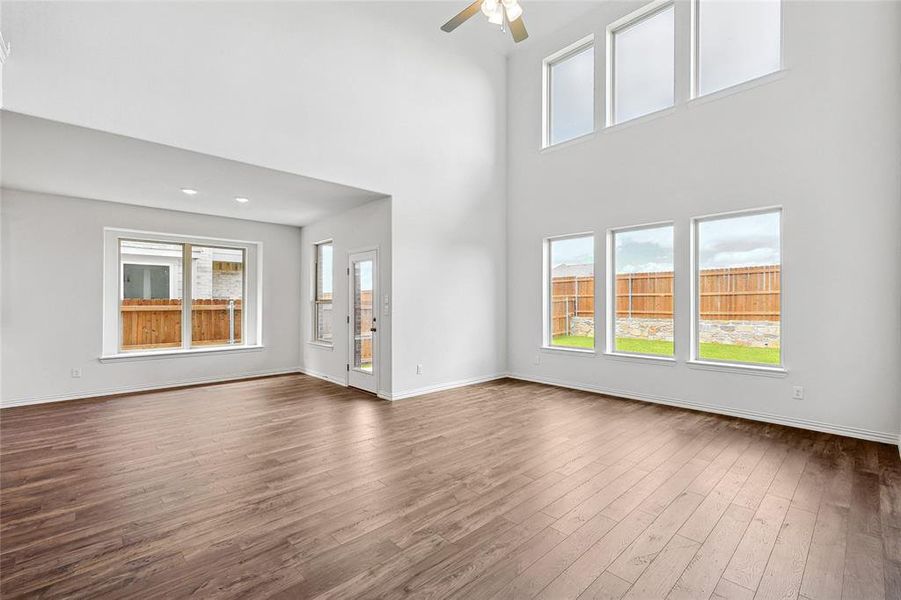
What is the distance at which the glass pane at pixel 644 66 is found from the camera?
17.1ft

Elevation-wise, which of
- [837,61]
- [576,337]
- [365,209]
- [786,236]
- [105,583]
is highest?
[837,61]

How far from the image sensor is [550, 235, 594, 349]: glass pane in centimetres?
591

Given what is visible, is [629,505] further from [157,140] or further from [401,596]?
[157,140]

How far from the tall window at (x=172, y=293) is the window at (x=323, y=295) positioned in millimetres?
1035

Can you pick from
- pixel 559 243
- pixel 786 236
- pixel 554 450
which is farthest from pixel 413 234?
pixel 786 236

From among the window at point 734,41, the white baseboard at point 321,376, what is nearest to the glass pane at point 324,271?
the white baseboard at point 321,376

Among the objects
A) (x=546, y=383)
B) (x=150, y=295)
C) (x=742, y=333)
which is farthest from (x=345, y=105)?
(x=742, y=333)

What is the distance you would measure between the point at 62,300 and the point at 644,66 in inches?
324

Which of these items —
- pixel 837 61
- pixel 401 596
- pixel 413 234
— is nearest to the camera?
pixel 401 596

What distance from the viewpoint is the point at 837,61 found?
3.93 metres

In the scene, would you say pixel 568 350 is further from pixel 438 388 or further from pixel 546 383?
pixel 438 388

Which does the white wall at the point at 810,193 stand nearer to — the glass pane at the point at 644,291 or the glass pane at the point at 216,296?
the glass pane at the point at 644,291

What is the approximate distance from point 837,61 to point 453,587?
18.3 ft

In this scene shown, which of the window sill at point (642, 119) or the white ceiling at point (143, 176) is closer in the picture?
the white ceiling at point (143, 176)
